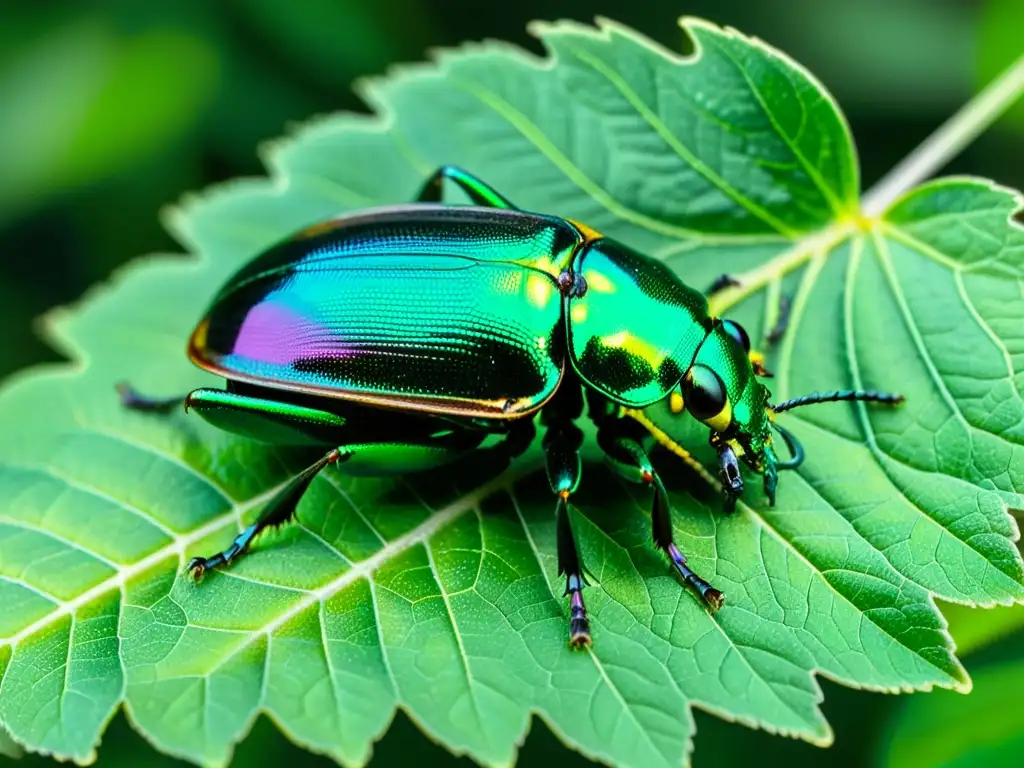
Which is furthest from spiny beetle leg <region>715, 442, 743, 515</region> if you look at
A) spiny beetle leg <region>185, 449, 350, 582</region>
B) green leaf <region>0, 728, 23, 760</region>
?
green leaf <region>0, 728, 23, 760</region>

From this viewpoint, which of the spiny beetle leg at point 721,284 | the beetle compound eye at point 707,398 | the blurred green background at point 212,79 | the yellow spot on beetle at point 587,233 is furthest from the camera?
the blurred green background at point 212,79

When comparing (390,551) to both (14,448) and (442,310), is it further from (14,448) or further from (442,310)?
(14,448)

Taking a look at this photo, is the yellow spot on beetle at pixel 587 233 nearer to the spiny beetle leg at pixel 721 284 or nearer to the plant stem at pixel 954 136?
the spiny beetle leg at pixel 721 284

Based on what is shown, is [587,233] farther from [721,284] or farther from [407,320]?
[407,320]

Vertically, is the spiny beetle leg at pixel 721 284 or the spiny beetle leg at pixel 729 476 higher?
the spiny beetle leg at pixel 721 284

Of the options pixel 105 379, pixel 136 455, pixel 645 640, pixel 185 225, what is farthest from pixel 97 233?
pixel 645 640

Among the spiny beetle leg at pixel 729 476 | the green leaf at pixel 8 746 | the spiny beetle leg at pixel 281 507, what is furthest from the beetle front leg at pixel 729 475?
the green leaf at pixel 8 746

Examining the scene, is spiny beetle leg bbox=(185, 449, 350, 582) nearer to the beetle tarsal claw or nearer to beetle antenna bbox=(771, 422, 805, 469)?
the beetle tarsal claw

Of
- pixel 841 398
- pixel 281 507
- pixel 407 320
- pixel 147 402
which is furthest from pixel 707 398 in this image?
pixel 147 402
